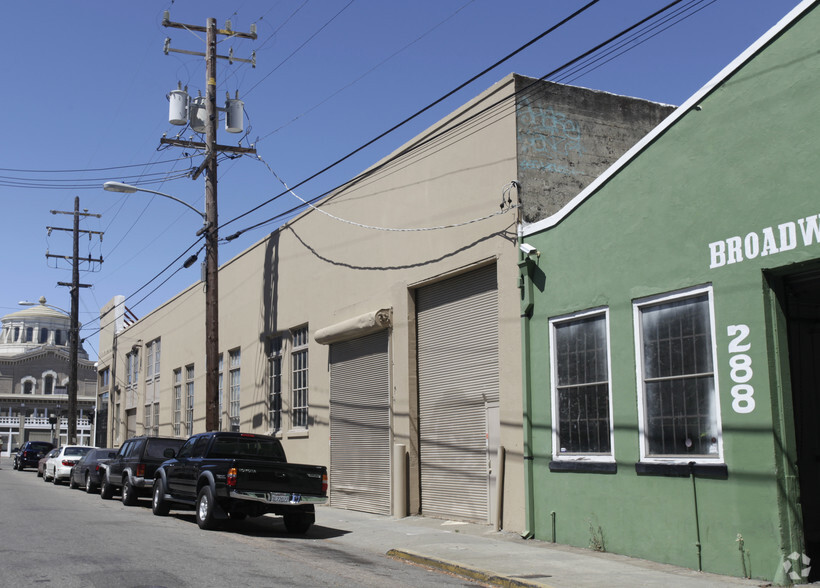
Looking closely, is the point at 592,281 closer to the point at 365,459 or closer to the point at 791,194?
the point at 791,194

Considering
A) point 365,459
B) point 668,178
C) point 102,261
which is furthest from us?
point 102,261

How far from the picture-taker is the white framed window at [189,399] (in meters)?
31.6

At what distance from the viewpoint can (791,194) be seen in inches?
372

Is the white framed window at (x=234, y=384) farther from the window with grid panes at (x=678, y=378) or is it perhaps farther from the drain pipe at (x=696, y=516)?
the drain pipe at (x=696, y=516)

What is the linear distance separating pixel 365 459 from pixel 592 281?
27.4 feet

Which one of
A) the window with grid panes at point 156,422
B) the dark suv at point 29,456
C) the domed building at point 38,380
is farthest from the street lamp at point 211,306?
the domed building at point 38,380

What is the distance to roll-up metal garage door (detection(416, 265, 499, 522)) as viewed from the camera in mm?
15000

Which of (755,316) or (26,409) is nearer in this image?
(755,316)

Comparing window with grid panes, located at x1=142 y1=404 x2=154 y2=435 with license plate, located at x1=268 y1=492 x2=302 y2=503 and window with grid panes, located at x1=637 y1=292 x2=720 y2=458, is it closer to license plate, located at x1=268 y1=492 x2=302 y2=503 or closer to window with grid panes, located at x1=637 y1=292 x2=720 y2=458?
license plate, located at x1=268 y1=492 x2=302 y2=503

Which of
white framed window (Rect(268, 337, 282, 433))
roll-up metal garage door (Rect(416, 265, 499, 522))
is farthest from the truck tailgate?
white framed window (Rect(268, 337, 282, 433))

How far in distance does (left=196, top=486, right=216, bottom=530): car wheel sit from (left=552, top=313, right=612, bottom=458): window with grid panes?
581 cm

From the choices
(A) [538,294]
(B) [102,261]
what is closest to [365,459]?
(A) [538,294]

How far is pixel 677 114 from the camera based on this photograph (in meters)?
11.1

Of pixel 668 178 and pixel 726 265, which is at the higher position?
pixel 668 178
